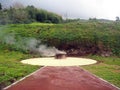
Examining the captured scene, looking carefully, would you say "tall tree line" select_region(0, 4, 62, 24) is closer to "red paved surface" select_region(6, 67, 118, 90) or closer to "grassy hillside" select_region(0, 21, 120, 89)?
"grassy hillside" select_region(0, 21, 120, 89)

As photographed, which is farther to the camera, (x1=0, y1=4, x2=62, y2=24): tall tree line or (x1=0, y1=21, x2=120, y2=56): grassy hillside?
(x1=0, y1=4, x2=62, y2=24): tall tree line

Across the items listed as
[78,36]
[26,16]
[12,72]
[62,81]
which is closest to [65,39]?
[78,36]

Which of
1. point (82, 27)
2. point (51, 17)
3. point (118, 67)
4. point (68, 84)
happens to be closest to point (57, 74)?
point (68, 84)

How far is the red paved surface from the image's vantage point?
13961mm

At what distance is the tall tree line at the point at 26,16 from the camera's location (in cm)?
4206

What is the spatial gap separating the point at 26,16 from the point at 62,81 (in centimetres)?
2998

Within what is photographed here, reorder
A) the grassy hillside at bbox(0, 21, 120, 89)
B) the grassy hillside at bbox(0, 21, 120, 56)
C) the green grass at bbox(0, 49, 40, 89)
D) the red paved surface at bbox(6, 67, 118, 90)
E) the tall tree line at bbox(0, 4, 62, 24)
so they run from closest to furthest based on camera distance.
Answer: the red paved surface at bbox(6, 67, 118, 90)
the green grass at bbox(0, 49, 40, 89)
the grassy hillside at bbox(0, 21, 120, 89)
the grassy hillside at bbox(0, 21, 120, 56)
the tall tree line at bbox(0, 4, 62, 24)

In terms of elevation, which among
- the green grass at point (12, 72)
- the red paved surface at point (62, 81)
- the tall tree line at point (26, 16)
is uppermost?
the tall tree line at point (26, 16)

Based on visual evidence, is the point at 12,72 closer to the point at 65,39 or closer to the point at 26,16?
the point at 65,39

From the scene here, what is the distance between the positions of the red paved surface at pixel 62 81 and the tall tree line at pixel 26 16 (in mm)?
25413

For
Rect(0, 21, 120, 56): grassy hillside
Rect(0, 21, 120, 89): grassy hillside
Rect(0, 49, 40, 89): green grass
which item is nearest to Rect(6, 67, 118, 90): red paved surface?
Rect(0, 49, 40, 89): green grass

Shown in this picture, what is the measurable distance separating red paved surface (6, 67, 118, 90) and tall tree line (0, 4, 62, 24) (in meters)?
25.4

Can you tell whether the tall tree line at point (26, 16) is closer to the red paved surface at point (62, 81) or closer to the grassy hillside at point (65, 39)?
the grassy hillside at point (65, 39)

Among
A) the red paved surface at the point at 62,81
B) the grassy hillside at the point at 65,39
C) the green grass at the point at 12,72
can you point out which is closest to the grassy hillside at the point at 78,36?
the grassy hillside at the point at 65,39
